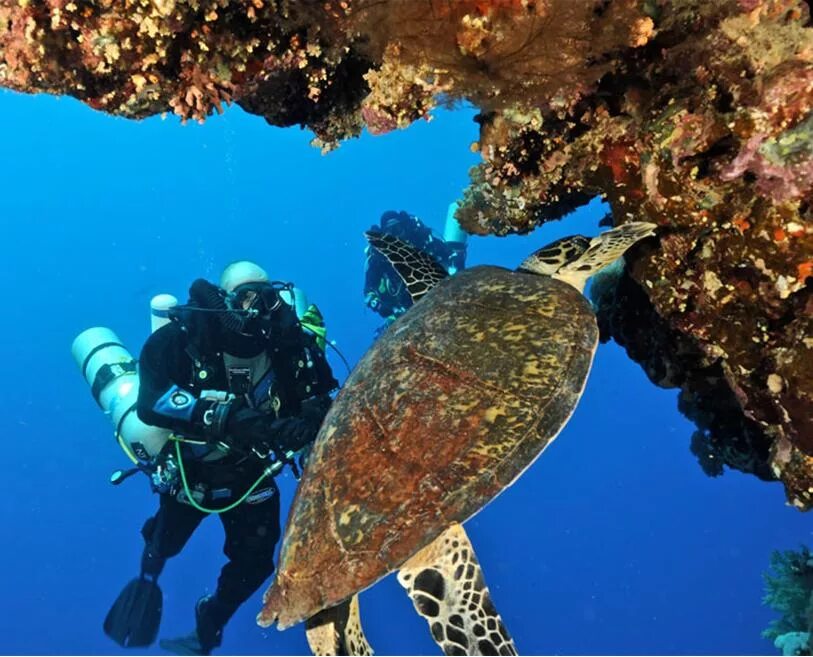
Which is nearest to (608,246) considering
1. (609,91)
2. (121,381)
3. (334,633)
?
(609,91)

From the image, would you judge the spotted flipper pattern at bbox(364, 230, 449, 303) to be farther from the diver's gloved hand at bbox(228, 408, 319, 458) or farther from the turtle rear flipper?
the diver's gloved hand at bbox(228, 408, 319, 458)

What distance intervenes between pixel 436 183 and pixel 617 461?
A: 54268 millimetres

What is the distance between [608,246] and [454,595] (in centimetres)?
174

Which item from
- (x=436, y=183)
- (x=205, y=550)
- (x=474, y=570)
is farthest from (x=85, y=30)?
(x=436, y=183)

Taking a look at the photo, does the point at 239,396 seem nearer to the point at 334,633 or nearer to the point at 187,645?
the point at 334,633

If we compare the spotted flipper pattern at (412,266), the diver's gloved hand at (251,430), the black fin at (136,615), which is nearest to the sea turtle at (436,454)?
the spotted flipper pattern at (412,266)

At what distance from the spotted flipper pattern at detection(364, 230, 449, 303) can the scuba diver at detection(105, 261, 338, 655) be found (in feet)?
4.15

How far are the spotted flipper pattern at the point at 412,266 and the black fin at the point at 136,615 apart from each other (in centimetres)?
525

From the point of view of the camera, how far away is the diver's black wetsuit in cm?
468

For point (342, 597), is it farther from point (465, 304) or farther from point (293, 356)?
point (293, 356)

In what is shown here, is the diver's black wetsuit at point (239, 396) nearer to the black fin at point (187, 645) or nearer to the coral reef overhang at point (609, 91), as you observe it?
the black fin at point (187, 645)

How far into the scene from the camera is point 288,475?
118ft

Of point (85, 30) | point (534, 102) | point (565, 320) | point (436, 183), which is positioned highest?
point (436, 183)

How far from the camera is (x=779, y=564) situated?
4.75 metres
